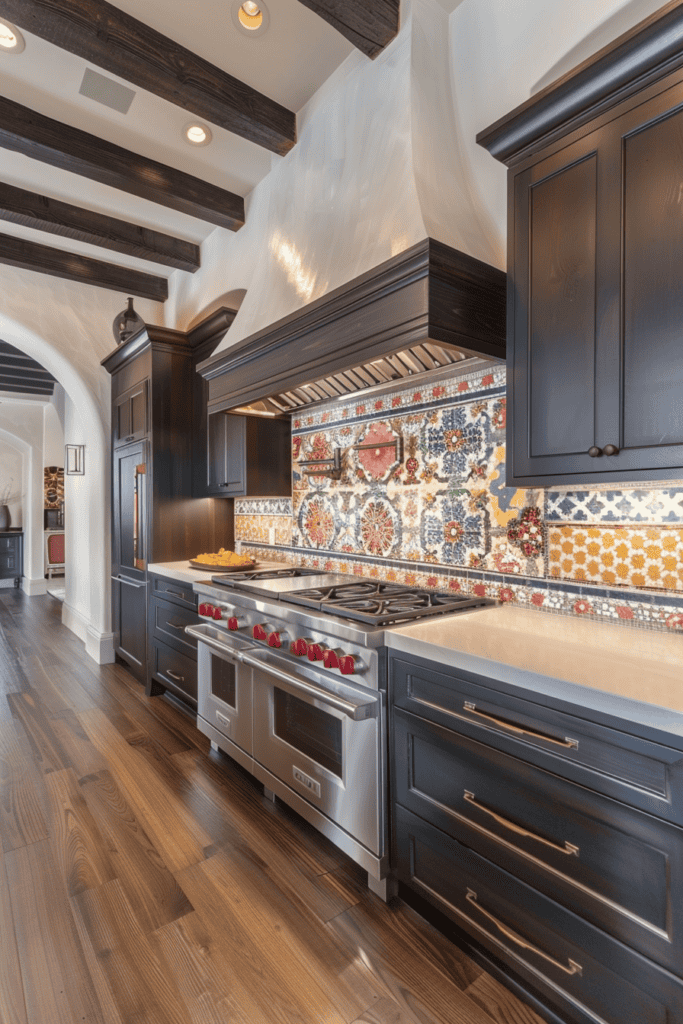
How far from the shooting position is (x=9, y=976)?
1444 millimetres

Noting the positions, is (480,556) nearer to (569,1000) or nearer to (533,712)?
(533,712)

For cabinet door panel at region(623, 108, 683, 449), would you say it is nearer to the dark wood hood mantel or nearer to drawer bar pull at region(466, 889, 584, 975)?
the dark wood hood mantel

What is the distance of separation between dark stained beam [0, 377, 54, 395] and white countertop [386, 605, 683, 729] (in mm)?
7549

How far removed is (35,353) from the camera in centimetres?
440

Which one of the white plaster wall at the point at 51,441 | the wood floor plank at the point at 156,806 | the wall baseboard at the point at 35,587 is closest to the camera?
the wood floor plank at the point at 156,806

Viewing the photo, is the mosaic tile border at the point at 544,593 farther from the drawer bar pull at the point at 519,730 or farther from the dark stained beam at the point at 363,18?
the dark stained beam at the point at 363,18

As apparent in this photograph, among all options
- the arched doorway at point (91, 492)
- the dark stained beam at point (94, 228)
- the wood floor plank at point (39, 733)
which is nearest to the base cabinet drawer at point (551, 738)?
the wood floor plank at point (39, 733)

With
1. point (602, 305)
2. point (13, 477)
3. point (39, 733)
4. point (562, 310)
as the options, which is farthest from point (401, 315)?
point (13, 477)

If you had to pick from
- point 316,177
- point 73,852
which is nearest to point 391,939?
point 73,852

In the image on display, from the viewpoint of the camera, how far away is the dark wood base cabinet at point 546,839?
1038 mm

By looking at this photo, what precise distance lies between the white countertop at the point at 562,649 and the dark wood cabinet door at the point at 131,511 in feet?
8.85

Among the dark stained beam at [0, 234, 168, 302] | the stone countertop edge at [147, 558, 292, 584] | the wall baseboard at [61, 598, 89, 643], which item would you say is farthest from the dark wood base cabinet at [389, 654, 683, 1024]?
the wall baseboard at [61, 598, 89, 643]

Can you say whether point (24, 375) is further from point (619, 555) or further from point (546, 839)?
point (546, 839)

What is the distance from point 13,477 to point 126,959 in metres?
10.2
